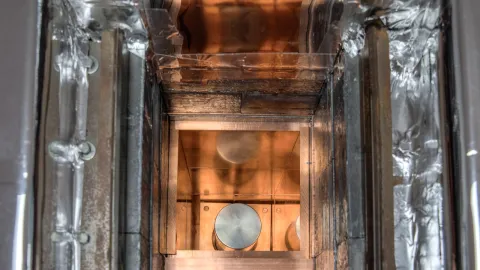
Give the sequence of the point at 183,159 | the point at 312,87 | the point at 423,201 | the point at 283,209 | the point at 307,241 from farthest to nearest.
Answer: the point at 283,209
the point at 183,159
the point at 307,241
the point at 312,87
the point at 423,201

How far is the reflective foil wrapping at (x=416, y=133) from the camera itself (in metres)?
2.31

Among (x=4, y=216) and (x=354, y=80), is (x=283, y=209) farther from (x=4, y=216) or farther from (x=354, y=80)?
(x=4, y=216)

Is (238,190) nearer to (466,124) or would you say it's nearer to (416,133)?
(416,133)

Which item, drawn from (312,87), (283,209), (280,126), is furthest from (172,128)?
(283,209)

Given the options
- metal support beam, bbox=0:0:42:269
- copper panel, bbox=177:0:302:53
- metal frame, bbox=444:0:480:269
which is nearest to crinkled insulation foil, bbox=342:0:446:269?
metal frame, bbox=444:0:480:269

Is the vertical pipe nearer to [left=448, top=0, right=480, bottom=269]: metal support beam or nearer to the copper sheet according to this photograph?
[left=448, top=0, right=480, bottom=269]: metal support beam

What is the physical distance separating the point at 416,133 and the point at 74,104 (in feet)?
3.81

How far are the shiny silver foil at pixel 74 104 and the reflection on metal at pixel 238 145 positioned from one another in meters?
1.95

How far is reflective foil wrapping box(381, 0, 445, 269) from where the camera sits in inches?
91.0

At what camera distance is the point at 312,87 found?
3.29m

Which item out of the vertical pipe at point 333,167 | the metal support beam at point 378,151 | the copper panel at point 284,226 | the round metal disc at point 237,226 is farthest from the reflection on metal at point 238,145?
the metal support beam at point 378,151

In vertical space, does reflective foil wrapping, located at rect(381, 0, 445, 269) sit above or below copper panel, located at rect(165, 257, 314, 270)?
above

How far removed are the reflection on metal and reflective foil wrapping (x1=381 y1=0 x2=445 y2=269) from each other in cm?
194

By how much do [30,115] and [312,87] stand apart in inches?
62.5
